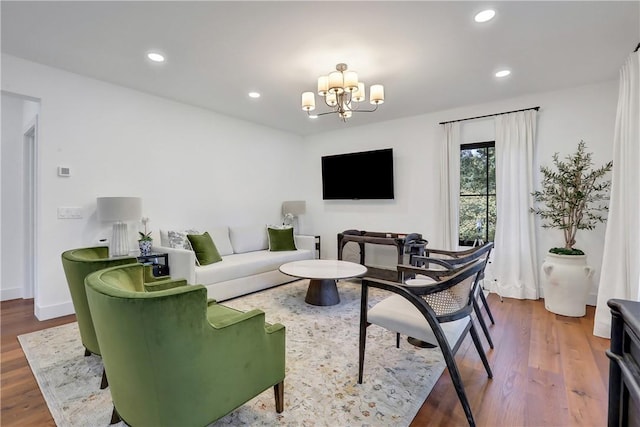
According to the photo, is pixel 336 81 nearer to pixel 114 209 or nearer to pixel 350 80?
pixel 350 80

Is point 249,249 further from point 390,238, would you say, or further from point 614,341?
point 614,341

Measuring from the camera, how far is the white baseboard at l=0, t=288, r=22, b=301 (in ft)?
12.3

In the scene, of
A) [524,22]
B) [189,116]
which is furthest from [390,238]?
[189,116]

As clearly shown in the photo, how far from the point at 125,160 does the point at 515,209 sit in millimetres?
5015

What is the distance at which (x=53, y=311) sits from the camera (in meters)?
3.17

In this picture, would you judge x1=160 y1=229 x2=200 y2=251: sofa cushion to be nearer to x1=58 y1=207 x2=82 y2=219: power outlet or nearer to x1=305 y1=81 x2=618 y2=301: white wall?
x1=58 y1=207 x2=82 y2=219: power outlet

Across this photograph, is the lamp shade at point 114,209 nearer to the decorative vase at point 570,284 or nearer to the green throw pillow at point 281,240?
the green throw pillow at point 281,240

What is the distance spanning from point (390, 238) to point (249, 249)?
2241mm

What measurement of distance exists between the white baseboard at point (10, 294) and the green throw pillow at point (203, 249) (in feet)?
7.72

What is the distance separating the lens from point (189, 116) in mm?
4277

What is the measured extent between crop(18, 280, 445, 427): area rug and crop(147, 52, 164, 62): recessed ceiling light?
2.70 m

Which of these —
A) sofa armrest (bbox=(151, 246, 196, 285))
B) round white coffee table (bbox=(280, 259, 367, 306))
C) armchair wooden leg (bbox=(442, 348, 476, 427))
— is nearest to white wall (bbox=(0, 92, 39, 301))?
sofa armrest (bbox=(151, 246, 196, 285))

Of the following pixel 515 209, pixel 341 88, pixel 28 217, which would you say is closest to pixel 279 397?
pixel 341 88

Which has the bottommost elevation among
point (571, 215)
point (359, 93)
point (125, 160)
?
point (571, 215)
